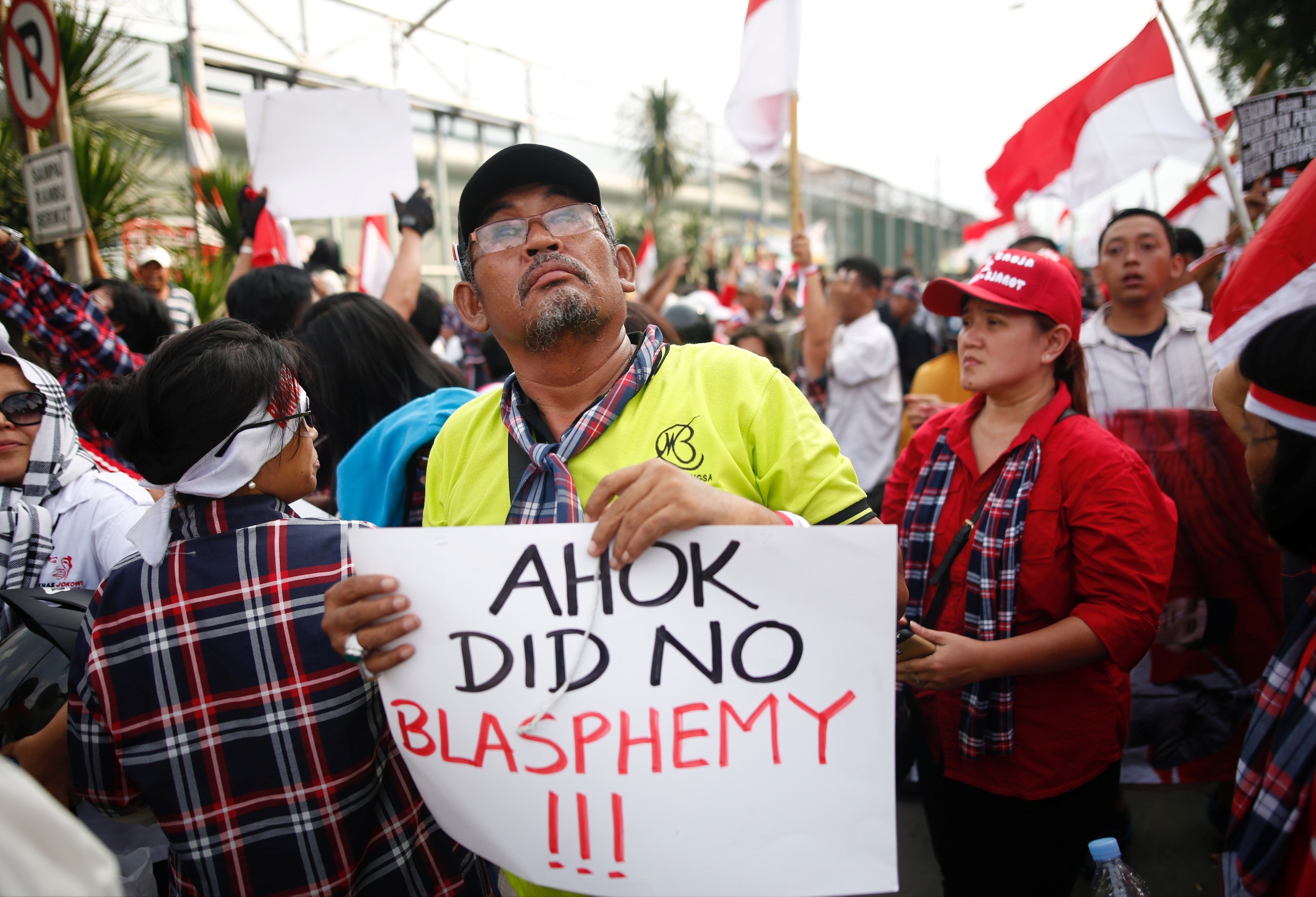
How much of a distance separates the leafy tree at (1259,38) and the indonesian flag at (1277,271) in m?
13.9

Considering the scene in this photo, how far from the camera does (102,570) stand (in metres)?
2.12

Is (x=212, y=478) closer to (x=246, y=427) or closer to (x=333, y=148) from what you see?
(x=246, y=427)

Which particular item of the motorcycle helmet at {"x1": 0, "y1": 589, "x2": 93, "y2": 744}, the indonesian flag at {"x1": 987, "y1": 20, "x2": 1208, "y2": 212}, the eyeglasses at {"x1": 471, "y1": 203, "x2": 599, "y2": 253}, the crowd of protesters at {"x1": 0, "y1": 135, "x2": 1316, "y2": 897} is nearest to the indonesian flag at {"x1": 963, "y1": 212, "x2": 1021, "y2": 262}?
the indonesian flag at {"x1": 987, "y1": 20, "x2": 1208, "y2": 212}

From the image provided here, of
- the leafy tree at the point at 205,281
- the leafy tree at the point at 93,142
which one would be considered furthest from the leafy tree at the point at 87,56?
the leafy tree at the point at 205,281

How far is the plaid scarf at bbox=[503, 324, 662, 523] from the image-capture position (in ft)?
4.67

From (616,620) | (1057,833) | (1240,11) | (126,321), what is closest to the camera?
(616,620)

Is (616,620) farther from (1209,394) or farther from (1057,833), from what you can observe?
(1209,394)

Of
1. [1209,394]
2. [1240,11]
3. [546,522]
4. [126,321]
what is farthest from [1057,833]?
[1240,11]

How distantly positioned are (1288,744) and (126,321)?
16.2ft

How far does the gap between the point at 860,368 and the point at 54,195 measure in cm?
469

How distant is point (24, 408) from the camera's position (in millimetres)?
2107

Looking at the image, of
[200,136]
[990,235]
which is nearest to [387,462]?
[200,136]

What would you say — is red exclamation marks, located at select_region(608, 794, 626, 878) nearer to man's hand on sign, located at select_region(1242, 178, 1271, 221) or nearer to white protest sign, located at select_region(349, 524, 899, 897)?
white protest sign, located at select_region(349, 524, 899, 897)

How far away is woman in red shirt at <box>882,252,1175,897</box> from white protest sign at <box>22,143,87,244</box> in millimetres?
4038
